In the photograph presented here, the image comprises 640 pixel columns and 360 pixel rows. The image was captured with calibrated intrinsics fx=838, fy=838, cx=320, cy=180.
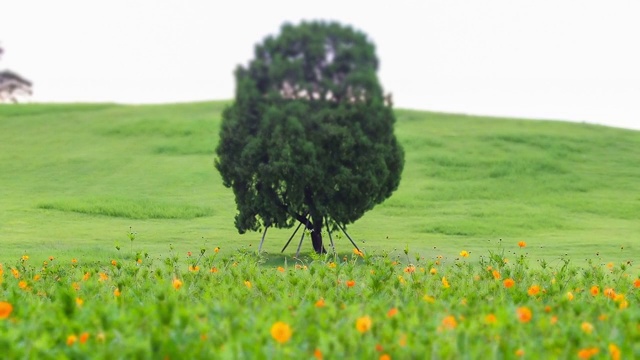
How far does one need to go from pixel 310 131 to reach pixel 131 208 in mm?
10932

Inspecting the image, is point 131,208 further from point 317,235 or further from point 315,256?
point 315,256

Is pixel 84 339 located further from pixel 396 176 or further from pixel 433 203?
pixel 433 203

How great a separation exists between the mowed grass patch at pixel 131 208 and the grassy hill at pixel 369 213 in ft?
0.16

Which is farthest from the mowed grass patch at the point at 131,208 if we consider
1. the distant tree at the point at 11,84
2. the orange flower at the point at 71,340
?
the distant tree at the point at 11,84

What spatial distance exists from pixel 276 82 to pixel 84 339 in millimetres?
15151

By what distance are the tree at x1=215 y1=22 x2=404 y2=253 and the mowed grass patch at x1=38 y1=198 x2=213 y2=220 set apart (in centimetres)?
780

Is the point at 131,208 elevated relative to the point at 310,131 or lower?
lower

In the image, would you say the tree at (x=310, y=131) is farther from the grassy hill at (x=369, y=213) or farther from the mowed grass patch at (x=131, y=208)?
the mowed grass patch at (x=131, y=208)

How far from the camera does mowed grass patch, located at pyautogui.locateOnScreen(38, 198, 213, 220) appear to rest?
27.3 meters

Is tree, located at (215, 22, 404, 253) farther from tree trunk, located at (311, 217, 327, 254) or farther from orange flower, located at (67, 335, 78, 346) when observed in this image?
orange flower, located at (67, 335, 78, 346)

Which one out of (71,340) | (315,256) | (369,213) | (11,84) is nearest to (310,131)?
(315,256)

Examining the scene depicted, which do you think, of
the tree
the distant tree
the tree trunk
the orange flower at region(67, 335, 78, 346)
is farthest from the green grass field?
the distant tree

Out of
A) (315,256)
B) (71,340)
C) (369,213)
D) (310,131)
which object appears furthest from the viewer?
(369,213)

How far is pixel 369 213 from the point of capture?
29.5m
